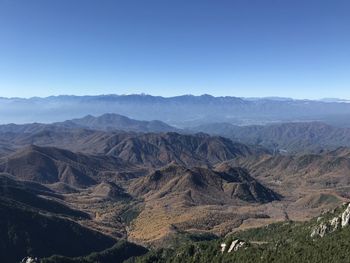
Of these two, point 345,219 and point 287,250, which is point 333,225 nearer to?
point 345,219

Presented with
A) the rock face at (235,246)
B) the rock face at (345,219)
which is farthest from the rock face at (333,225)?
the rock face at (235,246)

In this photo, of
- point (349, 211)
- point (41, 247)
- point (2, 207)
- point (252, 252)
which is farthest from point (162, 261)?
point (2, 207)

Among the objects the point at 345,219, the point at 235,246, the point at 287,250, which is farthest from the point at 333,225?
the point at 235,246

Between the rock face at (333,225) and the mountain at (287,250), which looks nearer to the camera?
the mountain at (287,250)

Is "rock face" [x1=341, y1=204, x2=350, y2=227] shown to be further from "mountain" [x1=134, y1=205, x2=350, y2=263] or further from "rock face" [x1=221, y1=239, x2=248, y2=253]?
"rock face" [x1=221, y1=239, x2=248, y2=253]

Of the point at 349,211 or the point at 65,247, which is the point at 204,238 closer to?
the point at 65,247

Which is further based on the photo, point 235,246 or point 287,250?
point 235,246

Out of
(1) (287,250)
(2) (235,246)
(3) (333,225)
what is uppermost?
(3) (333,225)

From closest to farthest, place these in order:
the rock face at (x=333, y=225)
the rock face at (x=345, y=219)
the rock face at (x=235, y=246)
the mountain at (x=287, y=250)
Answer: the mountain at (x=287, y=250)
the rock face at (x=345, y=219)
the rock face at (x=333, y=225)
the rock face at (x=235, y=246)

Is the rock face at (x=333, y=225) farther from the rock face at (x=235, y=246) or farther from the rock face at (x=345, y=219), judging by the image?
the rock face at (x=235, y=246)

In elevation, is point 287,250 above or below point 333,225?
below

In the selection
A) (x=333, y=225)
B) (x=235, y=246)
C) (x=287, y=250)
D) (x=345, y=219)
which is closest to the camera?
(x=287, y=250)

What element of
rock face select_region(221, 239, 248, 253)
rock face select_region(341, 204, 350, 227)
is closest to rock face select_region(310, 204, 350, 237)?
rock face select_region(341, 204, 350, 227)
